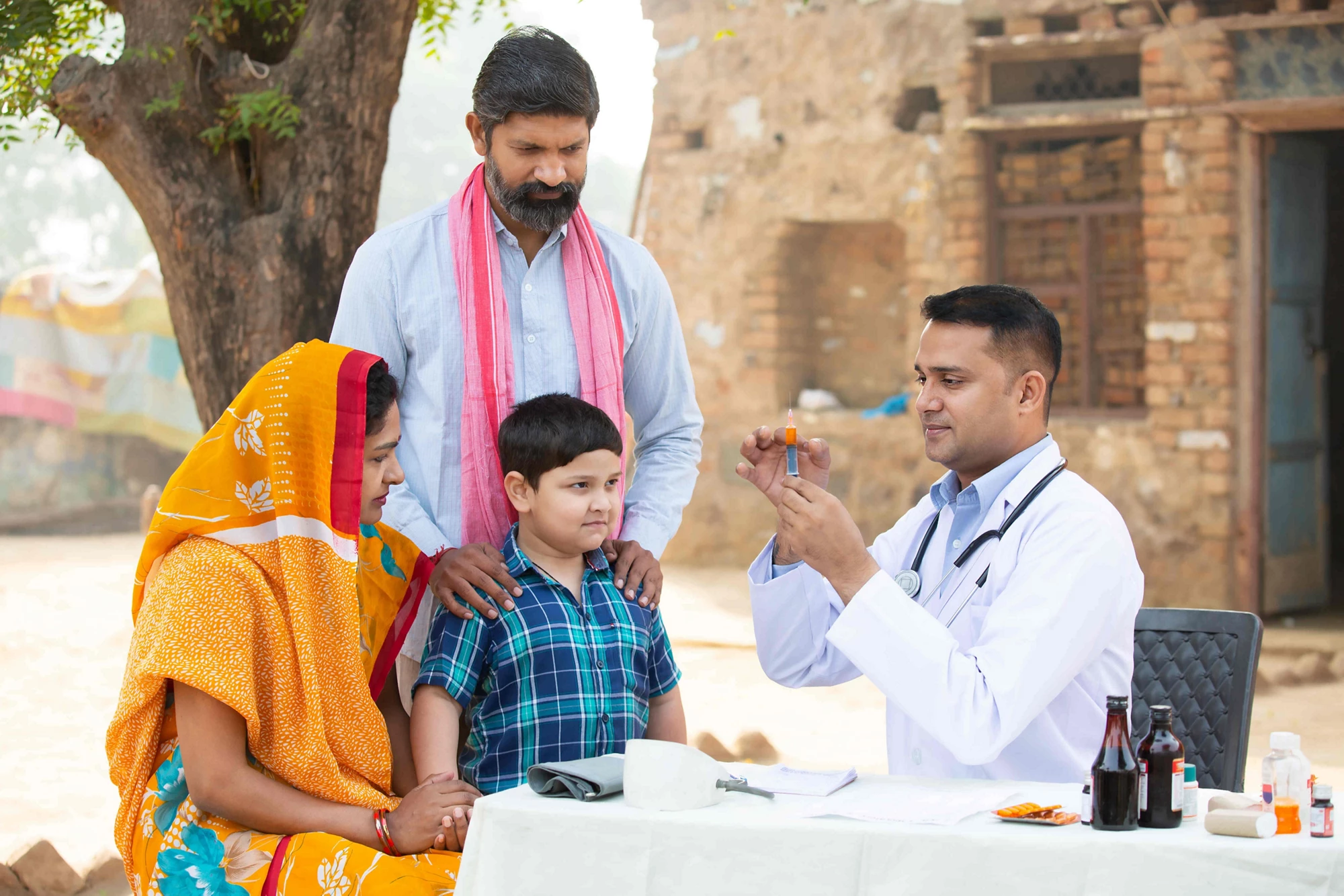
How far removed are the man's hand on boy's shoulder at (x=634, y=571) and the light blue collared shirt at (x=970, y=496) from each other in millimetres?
514

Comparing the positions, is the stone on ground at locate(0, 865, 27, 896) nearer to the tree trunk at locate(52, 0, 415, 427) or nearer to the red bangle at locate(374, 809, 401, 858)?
the tree trunk at locate(52, 0, 415, 427)

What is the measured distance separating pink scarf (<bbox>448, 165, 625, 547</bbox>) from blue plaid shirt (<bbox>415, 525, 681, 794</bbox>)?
0.65ft

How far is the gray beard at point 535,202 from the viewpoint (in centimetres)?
267

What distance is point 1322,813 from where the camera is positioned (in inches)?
70.2

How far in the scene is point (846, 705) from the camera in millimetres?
6637

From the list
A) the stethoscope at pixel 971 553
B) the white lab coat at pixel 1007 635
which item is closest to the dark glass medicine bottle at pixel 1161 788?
the white lab coat at pixel 1007 635

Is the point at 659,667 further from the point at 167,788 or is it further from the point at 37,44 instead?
the point at 37,44

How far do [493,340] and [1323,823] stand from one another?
168 cm

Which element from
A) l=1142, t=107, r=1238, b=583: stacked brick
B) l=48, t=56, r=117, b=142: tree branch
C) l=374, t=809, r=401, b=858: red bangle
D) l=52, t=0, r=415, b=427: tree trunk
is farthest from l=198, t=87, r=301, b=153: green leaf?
l=1142, t=107, r=1238, b=583: stacked brick

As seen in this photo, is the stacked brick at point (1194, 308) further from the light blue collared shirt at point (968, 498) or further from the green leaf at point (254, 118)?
the light blue collared shirt at point (968, 498)

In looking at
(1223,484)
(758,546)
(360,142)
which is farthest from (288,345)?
(758,546)

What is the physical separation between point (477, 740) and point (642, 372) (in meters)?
0.91

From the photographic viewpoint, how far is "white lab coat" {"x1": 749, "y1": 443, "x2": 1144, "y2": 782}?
2139 mm

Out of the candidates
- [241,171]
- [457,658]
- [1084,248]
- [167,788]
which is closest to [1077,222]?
[1084,248]
